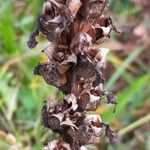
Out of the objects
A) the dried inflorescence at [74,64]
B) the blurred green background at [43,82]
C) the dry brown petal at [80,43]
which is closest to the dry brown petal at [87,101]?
the dried inflorescence at [74,64]

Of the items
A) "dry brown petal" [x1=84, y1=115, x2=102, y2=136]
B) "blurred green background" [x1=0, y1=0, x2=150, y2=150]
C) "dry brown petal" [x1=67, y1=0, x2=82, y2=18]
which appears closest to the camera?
"dry brown petal" [x1=67, y1=0, x2=82, y2=18]

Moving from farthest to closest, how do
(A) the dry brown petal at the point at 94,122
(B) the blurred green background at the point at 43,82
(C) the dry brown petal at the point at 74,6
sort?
1. (B) the blurred green background at the point at 43,82
2. (A) the dry brown petal at the point at 94,122
3. (C) the dry brown petal at the point at 74,6

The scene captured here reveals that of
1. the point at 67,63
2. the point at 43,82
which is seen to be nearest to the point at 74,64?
the point at 67,63

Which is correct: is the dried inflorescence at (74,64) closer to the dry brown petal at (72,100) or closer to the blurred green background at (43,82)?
the dry brown petal at (72,100)

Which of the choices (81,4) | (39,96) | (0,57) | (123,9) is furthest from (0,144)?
(123,9)

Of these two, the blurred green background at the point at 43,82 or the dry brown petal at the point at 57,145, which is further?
the blurred green background at the point at 43,82

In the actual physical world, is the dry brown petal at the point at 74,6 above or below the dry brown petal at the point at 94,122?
above

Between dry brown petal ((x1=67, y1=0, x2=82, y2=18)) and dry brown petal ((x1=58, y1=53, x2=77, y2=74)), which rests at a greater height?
dry brown petal ((x1=67, y1=0, x2=82, y2=18))

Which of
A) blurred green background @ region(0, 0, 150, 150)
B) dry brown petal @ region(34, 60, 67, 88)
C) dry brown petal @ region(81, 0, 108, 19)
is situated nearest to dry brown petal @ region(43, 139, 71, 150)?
dry brown petal @ region(34, 60, 67, 88)

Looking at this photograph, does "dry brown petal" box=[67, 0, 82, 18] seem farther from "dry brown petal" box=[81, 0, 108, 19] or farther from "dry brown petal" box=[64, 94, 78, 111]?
"dry brown petal" box=[64, 94, 78, 111]
